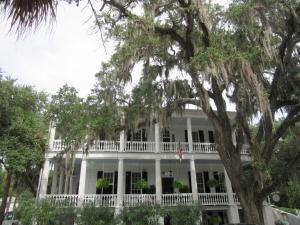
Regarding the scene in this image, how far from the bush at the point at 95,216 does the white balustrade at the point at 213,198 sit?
5833 mm

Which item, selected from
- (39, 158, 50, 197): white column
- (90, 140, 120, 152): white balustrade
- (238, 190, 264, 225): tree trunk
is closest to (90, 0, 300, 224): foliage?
(238, 190, 264, 225): tree trunk

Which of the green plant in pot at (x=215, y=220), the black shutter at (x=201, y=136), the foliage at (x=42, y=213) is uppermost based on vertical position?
the black shutter at (x=201, y=136)

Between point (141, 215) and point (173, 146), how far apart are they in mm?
5421

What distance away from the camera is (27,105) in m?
17.5

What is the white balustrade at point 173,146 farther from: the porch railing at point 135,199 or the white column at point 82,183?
the white column at point 82,183

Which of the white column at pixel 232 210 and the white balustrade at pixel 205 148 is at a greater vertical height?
the white balustrade at pixel 205 148

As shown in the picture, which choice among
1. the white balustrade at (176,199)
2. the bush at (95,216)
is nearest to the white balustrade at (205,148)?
the white balustrade at (176,199)

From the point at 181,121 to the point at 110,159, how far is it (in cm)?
604

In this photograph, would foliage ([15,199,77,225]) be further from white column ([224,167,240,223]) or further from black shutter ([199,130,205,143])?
black shutter ([199,130,205,143])

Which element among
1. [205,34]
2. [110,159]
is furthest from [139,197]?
[205,34]

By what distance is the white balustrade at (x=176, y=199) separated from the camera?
53.6ft

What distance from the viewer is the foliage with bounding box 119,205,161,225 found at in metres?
13.8

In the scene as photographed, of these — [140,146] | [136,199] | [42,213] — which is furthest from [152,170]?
[42,213]

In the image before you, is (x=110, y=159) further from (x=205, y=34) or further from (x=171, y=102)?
(x=205, y=34)
